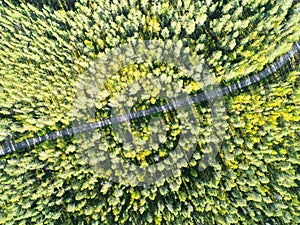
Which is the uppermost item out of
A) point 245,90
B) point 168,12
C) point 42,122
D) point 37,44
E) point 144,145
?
point 37,44

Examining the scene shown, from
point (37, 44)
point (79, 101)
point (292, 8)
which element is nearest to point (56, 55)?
point (37, 44)

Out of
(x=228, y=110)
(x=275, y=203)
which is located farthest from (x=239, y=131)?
(x=275, y=203)

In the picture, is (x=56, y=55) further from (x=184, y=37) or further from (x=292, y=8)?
(x=292, y=8)

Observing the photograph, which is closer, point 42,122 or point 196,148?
point 196,148

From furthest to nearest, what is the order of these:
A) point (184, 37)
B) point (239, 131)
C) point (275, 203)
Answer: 1. point (184, 37)
2. point (239, 131)
3. point (275, 203)

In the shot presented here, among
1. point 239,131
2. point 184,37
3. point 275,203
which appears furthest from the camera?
point 184,37

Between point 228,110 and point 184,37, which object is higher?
point 184,37

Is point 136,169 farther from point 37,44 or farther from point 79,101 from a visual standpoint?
point 37,44
